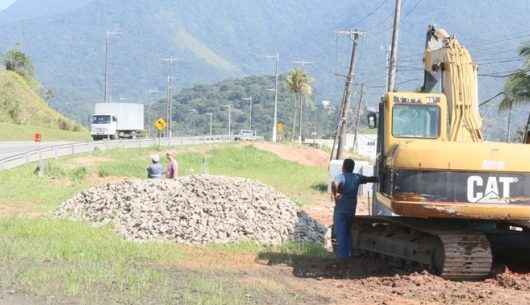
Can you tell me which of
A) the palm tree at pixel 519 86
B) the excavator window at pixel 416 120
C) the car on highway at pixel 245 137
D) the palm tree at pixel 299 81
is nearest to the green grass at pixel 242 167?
the palm tree at pixel 519 86

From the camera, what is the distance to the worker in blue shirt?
15.2 m

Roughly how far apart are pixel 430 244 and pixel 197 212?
6.02m

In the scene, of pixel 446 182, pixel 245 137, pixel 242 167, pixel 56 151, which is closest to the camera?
pixel 446 182

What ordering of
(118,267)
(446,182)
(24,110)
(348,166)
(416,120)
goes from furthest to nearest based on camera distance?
(24,110) → (348,166) → (416,120) → (118,267) → (446,182)

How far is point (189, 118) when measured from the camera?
639 feet

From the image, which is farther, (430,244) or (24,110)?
(24,110)

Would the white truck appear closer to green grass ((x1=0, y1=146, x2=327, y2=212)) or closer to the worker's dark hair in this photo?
green grass ((x1=0, y1=146, x2=327, y2=212))

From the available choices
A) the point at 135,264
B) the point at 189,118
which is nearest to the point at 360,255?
the point at 135,264

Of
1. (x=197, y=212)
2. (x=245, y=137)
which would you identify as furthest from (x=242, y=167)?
(x=245, y=137)

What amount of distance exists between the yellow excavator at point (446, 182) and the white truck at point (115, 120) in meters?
59.3

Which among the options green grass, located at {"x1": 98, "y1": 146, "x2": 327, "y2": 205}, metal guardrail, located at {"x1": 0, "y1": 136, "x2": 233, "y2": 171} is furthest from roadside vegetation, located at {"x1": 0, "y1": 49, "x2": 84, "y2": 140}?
green grass, located at {"x1": 98, "y1": 146, "x2": 327, "y2": 205}

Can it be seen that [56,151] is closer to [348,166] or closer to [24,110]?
[348,166]

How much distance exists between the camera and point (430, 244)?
1388cm

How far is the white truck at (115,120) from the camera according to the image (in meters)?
73.2
